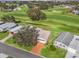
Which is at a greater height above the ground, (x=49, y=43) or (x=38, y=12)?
(x=38, y=12)

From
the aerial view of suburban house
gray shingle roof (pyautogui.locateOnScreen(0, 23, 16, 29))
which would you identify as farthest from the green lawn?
gray shingle roof (pyautogui.locateOnScreen(0, 23, 16, 29))

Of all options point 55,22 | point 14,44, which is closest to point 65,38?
point 55,22

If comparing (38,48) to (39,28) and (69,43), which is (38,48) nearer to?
(39,28)

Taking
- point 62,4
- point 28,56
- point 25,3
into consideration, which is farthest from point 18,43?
point 62,4

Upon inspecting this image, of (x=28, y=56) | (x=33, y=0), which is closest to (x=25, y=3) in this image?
(x=33, y=0)

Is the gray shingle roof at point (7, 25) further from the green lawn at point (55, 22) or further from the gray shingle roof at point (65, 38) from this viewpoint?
the gray shingle roof at point (65, 38)

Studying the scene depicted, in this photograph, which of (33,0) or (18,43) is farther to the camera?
(33,0)

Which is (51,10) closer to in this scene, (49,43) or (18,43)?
(49,43)

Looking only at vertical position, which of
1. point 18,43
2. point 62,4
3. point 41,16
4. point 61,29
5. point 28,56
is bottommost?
point 28,56
